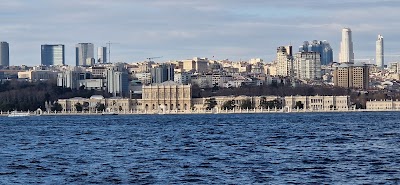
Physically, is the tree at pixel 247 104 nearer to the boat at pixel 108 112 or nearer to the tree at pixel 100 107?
the boat at pixel 108 112

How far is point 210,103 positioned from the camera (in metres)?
156

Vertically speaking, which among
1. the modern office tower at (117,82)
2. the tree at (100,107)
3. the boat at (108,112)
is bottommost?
the boat at (108,112)

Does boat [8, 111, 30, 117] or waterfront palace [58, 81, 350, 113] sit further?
waterfront palace [58, 81, 350, 113]

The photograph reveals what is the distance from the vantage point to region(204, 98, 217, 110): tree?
15565 cm

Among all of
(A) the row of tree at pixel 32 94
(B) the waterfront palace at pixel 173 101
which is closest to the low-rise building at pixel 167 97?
(B) the waterfront palace at pixel 173 101

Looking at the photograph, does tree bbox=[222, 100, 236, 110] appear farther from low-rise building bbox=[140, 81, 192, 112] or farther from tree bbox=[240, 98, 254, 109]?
low-rise building bbox=[140, 81, 192, 112]

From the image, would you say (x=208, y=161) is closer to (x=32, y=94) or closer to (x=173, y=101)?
(x=173, y=101)

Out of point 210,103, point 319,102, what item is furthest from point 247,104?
point 319,102

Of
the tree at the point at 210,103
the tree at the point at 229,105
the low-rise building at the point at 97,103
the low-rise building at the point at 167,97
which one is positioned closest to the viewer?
the tree at the point at 229,105

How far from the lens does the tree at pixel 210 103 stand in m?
156

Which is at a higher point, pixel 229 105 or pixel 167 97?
pixel 167 97

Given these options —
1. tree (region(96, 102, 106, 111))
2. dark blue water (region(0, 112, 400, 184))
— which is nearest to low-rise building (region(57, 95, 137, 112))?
tree (region(96, 102, 106, 111))

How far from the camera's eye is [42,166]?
3397 cm

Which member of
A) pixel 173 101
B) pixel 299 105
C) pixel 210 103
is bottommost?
pixel 299 105
